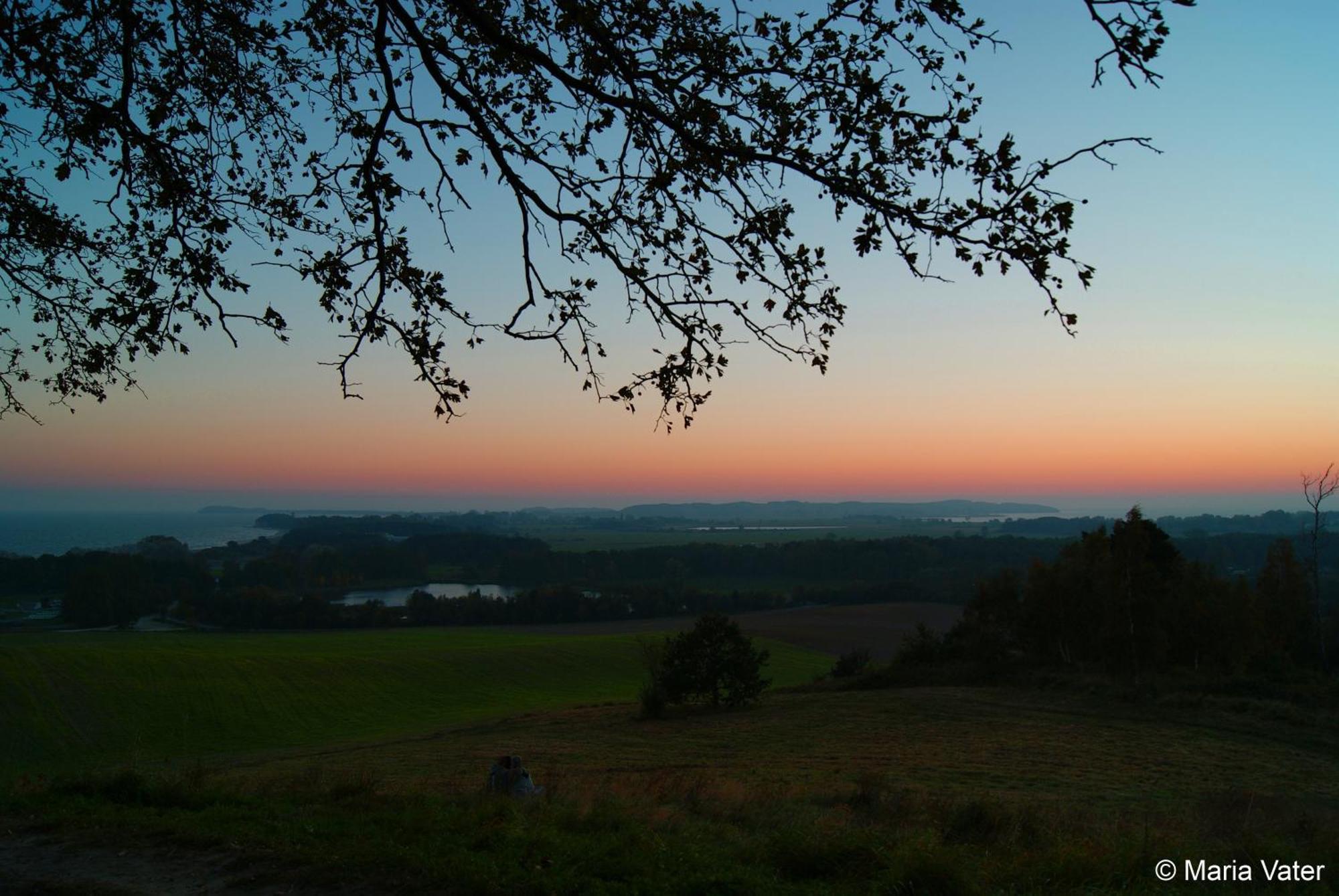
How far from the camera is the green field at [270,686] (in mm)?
37469

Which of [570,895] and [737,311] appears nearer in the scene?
[570,895]

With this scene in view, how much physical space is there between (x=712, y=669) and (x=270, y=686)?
27.9m

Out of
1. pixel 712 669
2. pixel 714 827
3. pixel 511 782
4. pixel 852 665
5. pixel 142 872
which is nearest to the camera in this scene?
pixel 142 872

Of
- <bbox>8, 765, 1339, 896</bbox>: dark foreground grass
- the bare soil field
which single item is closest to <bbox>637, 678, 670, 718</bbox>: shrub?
the bare soil field

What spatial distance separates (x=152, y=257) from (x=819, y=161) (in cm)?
546

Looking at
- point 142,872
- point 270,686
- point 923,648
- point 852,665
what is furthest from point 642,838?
point 270,686

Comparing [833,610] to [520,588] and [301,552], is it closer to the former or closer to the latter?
[520,588]

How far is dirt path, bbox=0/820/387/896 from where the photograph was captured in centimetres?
520

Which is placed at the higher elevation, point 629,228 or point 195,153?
point 195,153

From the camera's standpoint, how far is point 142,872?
5602mm

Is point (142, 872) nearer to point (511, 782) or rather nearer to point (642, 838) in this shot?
point (642, 838)

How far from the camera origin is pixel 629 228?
6.22m

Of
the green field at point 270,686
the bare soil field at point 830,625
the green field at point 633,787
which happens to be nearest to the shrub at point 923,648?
the green field at point 633,787

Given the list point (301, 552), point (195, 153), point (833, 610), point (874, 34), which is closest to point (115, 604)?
point (301, 552)
